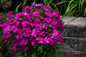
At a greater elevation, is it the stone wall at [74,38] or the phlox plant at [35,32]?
the phlox plant at [35,32]

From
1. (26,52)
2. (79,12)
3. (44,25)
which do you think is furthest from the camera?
(79,12)

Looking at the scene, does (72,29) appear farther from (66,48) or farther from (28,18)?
(28,18)

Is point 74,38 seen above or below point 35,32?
below

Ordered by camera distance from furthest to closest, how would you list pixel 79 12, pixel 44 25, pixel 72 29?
pixel 79 12, pixel 72 29, pixel 44 25

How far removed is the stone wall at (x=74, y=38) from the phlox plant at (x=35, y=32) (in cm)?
61

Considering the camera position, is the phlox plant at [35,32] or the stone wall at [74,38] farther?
the stone wall at [74,38]

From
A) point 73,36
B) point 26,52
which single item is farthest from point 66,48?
point 26,52

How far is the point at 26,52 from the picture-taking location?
1.85m

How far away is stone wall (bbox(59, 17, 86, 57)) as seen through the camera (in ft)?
8.01

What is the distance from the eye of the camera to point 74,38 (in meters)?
2.48

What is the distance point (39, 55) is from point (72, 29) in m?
0.82

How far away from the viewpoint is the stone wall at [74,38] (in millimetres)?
2441

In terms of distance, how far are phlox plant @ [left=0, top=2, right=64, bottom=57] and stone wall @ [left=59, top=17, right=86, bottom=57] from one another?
23.9 inches

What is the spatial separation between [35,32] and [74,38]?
3.14 ft
